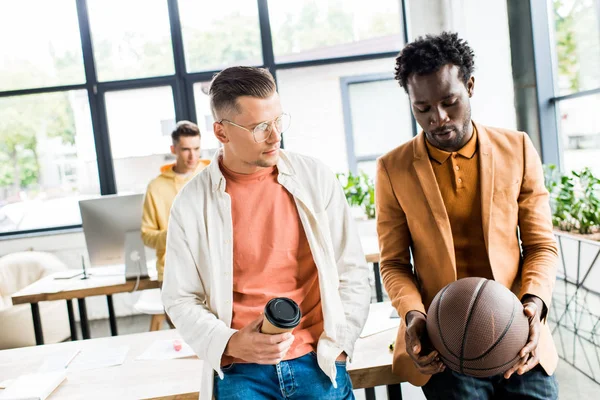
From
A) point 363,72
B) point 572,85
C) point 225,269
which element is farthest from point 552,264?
point 363,72

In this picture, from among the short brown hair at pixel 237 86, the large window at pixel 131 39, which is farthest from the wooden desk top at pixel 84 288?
the large window at pixel 131 39

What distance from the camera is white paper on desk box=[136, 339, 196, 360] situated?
7.01 ft

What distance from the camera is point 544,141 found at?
4.90m

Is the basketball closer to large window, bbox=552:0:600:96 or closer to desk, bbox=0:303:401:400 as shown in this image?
desk, bbox=0:303:401:400

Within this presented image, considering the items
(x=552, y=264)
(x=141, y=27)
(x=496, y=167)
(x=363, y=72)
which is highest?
(x=141, y=27)

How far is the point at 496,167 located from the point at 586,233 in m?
2.41

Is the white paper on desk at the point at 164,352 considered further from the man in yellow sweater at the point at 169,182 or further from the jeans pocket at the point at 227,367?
the man in yellow sweater at the point at 169,182

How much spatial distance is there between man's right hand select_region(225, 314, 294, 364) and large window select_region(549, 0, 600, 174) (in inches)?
146

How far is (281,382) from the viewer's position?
163cm

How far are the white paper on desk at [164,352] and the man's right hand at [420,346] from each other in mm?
911

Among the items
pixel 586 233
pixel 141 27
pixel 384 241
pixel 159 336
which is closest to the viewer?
pixel 384 241

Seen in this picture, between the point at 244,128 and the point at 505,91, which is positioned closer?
the point at 244,128

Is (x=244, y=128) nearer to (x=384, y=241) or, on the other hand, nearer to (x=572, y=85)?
(x=384, y=241)

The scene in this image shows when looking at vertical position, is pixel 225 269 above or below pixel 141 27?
below
